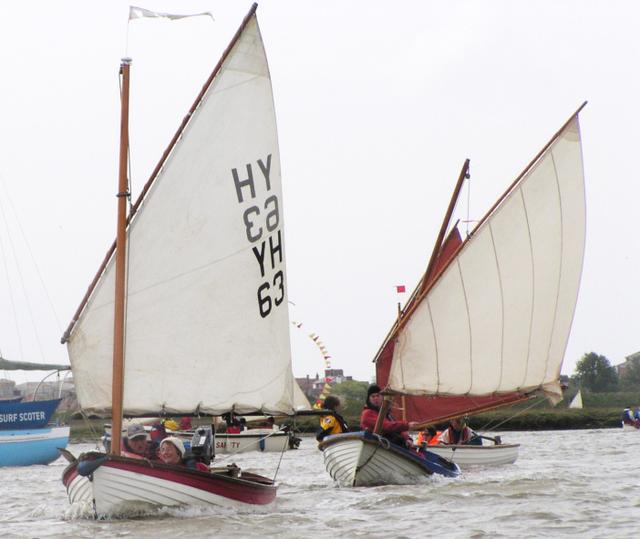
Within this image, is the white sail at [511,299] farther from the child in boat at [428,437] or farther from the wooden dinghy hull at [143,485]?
the wooden dinghy hull at [143,485]

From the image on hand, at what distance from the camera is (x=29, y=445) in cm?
4216

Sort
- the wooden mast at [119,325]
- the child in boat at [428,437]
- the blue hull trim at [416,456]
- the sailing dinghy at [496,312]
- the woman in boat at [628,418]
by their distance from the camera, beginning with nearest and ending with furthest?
1. the wooden mast at [119,325]
2. the blue hull trim at [416,456]
3. the sailing dinghy at [496,312]
4. the child in boat at [428,437]
5. the woman in boat at [628,418]

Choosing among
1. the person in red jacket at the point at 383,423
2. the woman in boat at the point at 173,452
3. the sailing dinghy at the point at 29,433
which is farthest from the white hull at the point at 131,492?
the sailing dinghy at the point at 29,433

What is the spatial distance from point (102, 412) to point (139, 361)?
0.98 meters

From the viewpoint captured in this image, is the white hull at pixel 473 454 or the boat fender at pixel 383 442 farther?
the white hull at pixel 473 454

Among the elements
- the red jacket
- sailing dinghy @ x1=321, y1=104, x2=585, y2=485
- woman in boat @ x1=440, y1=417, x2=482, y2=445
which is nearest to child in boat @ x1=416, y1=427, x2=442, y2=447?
woman in boat @ x1=440, y1=417, x2=482, y2=445

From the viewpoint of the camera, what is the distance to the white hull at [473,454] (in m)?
30.9

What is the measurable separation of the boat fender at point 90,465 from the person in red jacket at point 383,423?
8.35m

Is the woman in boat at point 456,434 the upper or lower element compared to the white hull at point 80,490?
upper

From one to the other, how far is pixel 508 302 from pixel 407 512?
829cm

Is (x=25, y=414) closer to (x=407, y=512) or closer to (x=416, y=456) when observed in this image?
(x=416, y=456)

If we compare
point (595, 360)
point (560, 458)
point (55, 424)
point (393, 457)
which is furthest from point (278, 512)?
point (595, 360)

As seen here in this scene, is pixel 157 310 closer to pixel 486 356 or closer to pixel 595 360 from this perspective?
pixel 486 356

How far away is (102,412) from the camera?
1861cm
